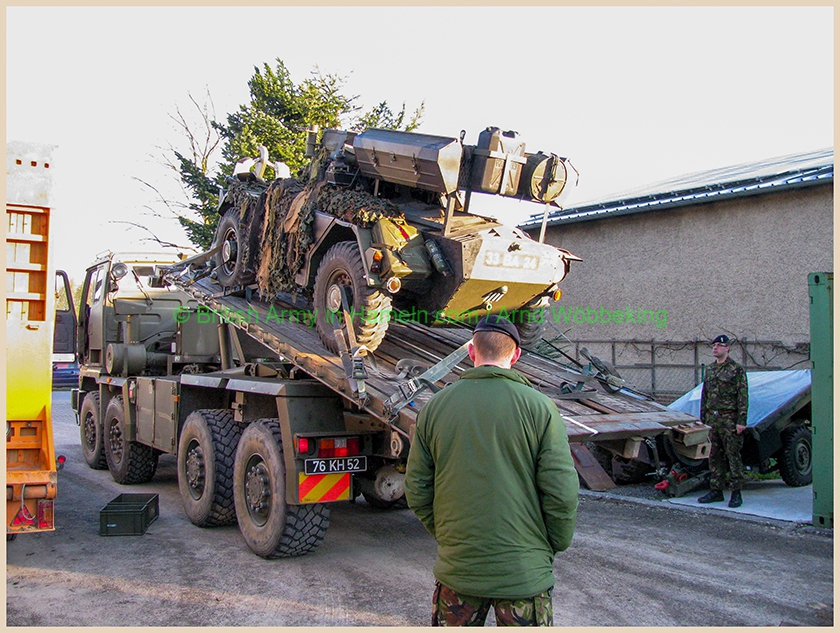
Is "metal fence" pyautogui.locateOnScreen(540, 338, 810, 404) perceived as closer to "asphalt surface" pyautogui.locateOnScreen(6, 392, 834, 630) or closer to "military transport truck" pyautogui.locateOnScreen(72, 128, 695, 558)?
"asphalt surface" pyautogui.locateOnScreen(6, 392, 834, 630)

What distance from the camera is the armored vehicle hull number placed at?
620cm

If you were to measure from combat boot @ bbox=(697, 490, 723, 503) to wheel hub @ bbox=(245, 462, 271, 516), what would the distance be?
4873mm

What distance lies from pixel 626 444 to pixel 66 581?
4.39 meters

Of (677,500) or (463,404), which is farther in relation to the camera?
(677,500)

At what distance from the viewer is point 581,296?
49.2 ft

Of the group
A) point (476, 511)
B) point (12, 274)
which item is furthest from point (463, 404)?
point (12, 274)

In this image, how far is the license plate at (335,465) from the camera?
19.4ft

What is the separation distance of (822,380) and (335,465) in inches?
189

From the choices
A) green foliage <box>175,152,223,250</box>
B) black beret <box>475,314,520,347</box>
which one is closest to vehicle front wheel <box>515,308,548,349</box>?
black beret <box>475,314,520,347</box>

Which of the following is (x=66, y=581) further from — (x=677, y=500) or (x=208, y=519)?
(x=677, y=500)

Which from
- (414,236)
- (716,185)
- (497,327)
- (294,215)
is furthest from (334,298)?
(716,185)

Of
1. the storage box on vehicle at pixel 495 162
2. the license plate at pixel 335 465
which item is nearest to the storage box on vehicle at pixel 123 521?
the license plate at pixel 335 465

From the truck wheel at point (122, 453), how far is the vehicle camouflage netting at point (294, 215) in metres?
3.40

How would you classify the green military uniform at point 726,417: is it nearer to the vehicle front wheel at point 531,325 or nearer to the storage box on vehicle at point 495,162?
the vehicle front wheel at point 531,325
